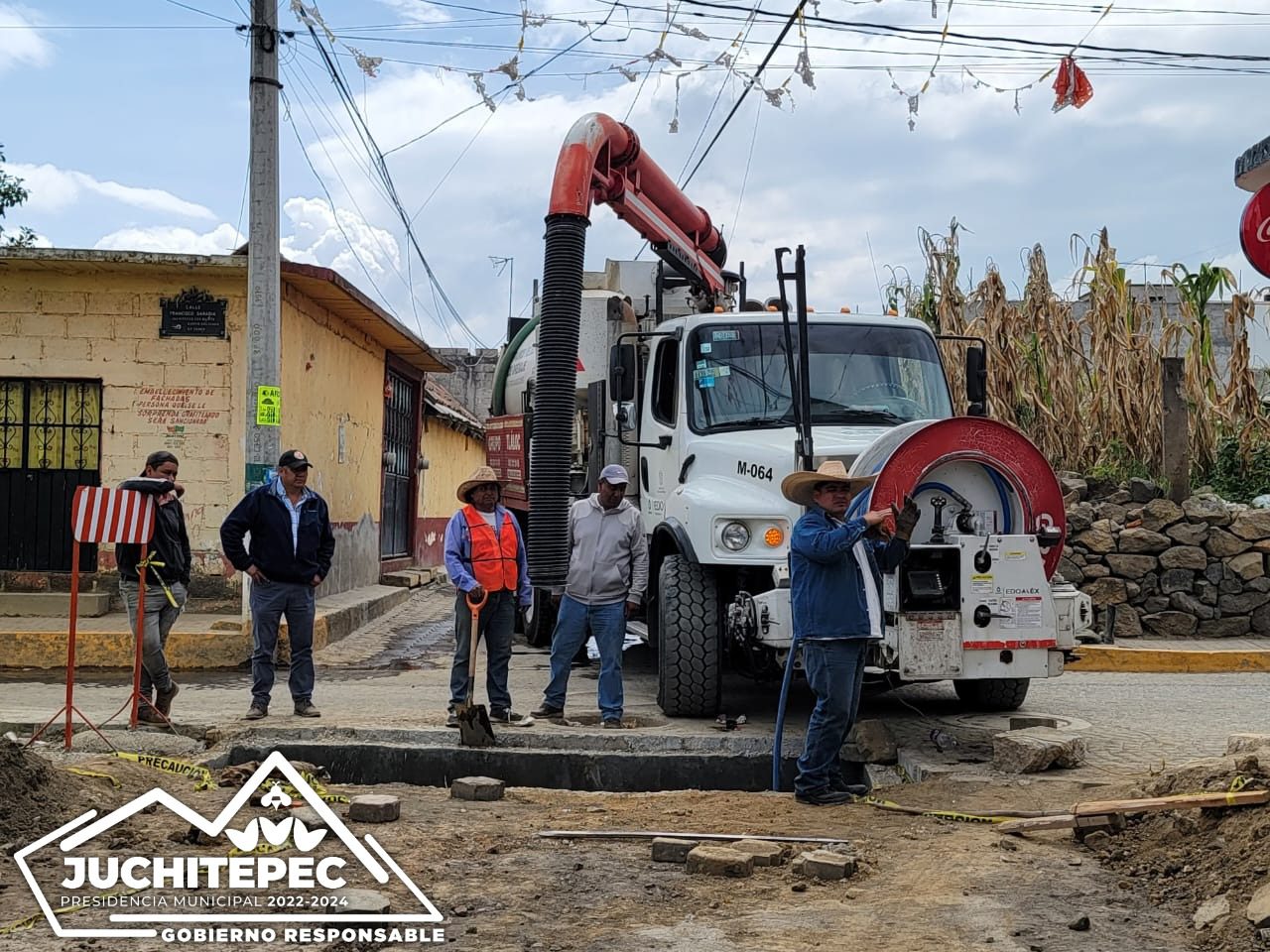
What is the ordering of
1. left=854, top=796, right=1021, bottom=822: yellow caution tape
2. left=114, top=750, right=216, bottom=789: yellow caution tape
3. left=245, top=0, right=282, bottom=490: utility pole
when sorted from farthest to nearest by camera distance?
1. left=245, top=0, right=282, bottom=490: utility pole
2. left=114, top=750, right=216, bottom=789: yellow caution tape
3. left=854, top=796, right=1021, bottom=822: yellow caution tape

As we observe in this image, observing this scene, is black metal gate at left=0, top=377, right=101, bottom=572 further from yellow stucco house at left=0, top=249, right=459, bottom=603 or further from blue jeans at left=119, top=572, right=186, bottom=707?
blue jeans at left=119, top=572, right=186, bottom=707

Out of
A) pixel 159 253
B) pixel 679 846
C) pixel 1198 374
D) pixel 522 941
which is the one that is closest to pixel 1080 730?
pixel 679 846

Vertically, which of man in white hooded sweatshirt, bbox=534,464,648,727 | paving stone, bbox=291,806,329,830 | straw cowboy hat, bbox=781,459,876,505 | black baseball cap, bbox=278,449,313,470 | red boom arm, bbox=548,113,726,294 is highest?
red boom arm, bbox=548,113,726,294

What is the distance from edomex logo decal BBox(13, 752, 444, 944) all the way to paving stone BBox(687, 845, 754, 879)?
1139 mm

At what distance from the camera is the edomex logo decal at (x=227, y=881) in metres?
4.52

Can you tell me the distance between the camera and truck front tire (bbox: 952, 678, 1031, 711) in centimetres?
937

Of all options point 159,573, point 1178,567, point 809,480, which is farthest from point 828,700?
point 1178,567

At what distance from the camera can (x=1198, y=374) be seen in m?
15.2

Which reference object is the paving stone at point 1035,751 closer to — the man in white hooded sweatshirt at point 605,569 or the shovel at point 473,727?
the man in white hooded sweatshirt at point 605,569

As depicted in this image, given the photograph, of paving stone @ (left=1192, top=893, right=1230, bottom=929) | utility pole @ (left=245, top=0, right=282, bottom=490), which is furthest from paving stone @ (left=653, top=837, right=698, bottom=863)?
utility pole @ (left=245, top=0, right=282, bottom=490)

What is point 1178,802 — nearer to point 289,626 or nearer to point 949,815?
point 949,815

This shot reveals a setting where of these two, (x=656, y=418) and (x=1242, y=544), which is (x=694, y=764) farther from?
(x=1242, y=544)

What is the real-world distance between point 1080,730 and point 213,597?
8827 mm

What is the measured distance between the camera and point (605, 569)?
9023mm
